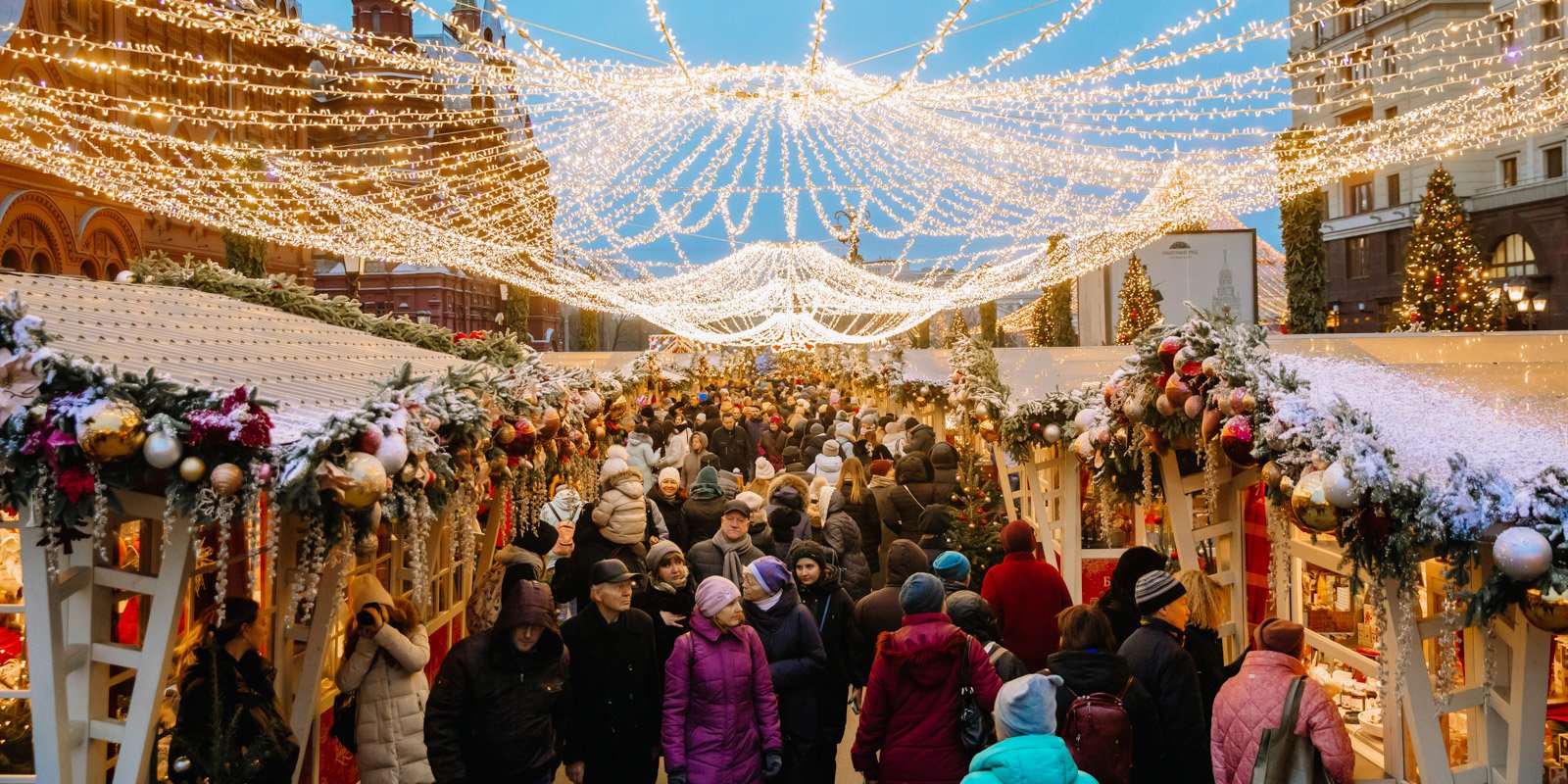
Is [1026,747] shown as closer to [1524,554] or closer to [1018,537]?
[1524,554]

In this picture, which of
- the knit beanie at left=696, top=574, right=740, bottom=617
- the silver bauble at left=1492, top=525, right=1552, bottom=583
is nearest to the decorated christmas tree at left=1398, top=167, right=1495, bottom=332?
the silver bauble at left=1492, top=525, right=1552, bottom=583

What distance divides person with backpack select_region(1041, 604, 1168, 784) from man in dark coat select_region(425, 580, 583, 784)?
2081 mm

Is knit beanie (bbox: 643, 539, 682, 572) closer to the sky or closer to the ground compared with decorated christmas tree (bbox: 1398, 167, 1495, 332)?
closer to the ground

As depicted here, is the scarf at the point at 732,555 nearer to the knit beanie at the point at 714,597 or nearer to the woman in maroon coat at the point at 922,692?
the knit beanie at the point at 714,597

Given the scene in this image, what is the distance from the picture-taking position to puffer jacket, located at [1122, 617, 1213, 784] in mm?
4367

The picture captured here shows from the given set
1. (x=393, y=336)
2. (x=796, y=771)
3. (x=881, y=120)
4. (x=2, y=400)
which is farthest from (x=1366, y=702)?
(x=393, y=336)

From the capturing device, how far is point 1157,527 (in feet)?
25.4

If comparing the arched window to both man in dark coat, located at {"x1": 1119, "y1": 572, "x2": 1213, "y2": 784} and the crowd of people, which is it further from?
man in dark coat, located at {"x1": 1119, "y1": 572, "x2": 1213, "y2": 784}

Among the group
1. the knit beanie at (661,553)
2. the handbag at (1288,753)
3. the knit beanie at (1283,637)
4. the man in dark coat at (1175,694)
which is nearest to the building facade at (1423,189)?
the knit beanie at (661,553)

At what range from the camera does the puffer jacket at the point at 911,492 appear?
945 cm

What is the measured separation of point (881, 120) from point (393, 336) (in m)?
3.73

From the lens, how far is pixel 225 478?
3541mm

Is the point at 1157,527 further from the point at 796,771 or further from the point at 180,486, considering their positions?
the point at 180,486

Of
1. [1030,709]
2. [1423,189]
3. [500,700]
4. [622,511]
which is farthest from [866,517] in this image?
[1423,189]
